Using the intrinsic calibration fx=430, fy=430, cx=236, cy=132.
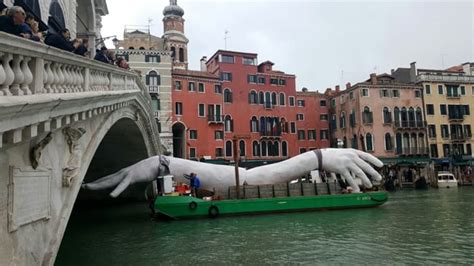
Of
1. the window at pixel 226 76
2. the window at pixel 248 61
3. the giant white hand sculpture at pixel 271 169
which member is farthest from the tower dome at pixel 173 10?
the giant white hand sculpture at pixel 271 169

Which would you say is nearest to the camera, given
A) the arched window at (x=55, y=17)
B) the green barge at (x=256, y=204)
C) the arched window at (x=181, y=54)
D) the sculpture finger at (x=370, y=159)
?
the arched window at (x=55, y=17)

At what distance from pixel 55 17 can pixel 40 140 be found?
29.4ft

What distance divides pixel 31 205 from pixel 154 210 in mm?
12011

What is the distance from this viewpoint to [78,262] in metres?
9.91

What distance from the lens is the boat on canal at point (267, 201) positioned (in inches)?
679

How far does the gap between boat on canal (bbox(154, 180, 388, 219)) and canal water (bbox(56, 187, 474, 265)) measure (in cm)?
54

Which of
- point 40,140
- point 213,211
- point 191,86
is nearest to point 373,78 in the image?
point 191,86

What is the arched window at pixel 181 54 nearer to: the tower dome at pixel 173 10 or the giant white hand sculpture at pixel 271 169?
the tower dome at pixel 173 10

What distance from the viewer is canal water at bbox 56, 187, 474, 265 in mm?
10070

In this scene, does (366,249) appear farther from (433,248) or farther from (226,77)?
(226,77)

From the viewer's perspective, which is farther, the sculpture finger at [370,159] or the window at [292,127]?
the window at [292,127]

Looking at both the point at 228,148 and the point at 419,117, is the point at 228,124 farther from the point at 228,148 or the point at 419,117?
the point at 419,117

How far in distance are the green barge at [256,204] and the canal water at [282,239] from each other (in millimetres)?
525

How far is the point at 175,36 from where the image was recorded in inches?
1809
